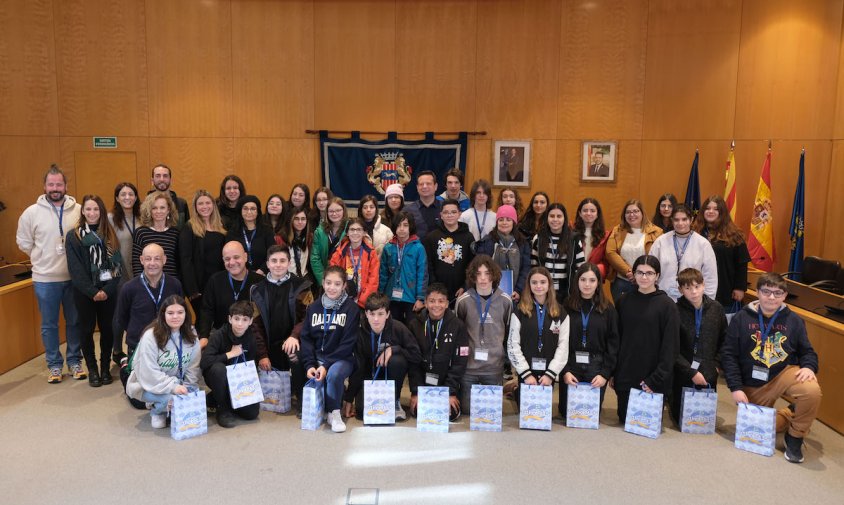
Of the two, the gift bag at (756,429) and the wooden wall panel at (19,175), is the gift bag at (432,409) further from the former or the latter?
the wooden wall panel at (19,175)

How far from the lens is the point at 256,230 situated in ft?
16.2

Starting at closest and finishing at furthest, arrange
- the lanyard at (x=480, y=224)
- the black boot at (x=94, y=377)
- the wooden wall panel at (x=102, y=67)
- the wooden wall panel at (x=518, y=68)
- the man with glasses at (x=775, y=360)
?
the man with glasses at (x=775, y=360) → the black boot at (x=94, y=377) → the lanyard at (x=480, y=224) → the wooden wall panel at (x=518, y=68) → the wooden wall panel at (x=102, y=67)

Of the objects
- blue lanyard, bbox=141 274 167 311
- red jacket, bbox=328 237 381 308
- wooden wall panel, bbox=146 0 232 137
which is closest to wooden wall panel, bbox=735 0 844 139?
red jacket, bbox=328 237 381 308

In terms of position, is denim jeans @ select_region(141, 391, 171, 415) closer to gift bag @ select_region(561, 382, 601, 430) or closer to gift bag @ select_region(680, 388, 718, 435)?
gift bag @ select_region(561, 382, 601, 430)

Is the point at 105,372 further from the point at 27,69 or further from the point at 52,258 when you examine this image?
the point at 27,69

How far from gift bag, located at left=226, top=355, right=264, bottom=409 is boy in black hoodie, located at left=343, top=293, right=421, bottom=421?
608 millimetres

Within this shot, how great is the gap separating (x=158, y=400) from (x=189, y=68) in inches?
186

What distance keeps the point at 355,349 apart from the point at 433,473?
1112 mm

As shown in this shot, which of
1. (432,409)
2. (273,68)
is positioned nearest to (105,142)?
Answer: (273,68)

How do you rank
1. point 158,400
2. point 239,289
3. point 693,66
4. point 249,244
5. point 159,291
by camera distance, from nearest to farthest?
point 158,400, point 159,291, point 239,289, point 249,244, point 693,66

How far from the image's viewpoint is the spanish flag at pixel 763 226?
6.82 metres

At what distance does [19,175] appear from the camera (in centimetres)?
742

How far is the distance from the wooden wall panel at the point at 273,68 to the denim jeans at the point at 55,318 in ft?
10.4

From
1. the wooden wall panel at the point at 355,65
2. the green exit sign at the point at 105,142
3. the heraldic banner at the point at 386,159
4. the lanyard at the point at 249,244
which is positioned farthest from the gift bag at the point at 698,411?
the green exit sign at the point at 105,142
